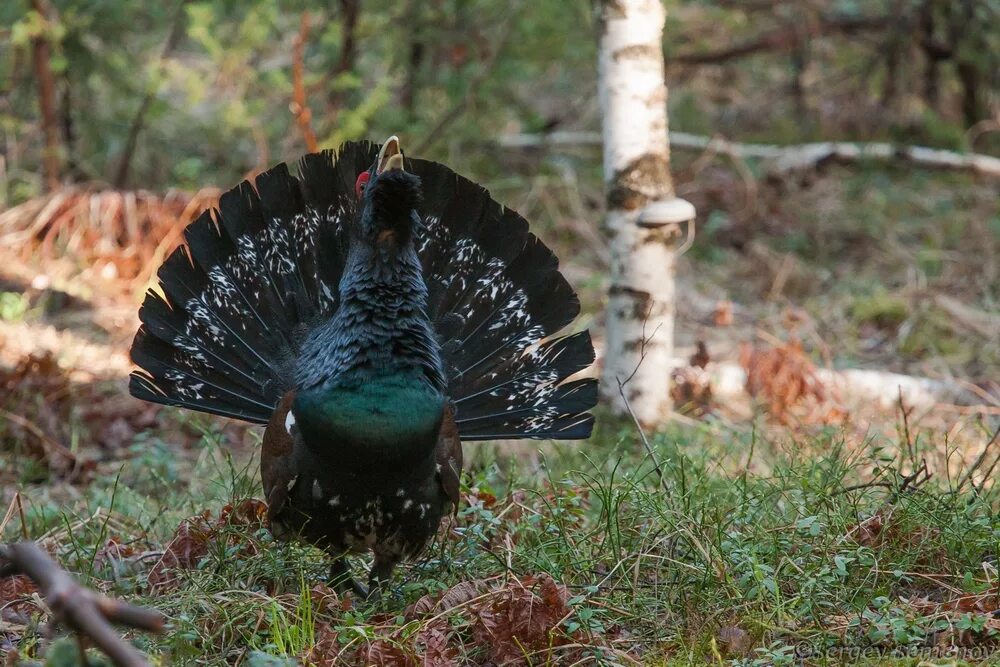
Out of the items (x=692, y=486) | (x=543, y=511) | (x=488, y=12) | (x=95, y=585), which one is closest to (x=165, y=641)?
(x=95, y=585)

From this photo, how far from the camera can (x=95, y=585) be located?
358cm

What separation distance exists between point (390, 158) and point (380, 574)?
4.72ft

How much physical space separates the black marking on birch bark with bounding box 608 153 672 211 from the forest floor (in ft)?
3.83

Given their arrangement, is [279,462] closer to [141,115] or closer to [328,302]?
[328,302]

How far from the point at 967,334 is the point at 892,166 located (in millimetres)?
4089

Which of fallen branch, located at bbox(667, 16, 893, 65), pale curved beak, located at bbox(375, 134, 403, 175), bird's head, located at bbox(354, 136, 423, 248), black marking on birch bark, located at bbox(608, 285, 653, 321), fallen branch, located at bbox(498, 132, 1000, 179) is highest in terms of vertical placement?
fallen branch, located at bbox(667, 16, 893, 65)

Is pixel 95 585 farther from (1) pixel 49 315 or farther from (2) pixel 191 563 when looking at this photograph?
(1) pixel 49 315

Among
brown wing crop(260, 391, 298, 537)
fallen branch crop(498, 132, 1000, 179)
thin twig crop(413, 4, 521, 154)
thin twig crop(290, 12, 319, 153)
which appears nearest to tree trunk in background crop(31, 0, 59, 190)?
thin twig crop(290, 12, 319, 153)

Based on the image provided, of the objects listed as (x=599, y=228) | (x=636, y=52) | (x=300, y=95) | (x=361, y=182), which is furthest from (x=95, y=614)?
(x=599, y=228)

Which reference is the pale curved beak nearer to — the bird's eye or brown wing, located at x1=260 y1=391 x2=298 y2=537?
the bird's eye

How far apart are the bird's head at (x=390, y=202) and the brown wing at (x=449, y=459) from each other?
63 cm

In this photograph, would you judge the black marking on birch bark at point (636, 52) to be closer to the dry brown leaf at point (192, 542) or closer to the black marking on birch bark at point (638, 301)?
the black marking on birch bark at point (638, 301)

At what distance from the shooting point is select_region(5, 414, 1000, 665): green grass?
3.08 metres

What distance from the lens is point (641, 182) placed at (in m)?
5.46
